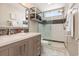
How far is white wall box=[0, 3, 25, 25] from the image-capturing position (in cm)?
161

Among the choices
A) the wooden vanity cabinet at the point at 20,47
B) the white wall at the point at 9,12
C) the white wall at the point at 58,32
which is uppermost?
the white wall at the point at 9,12

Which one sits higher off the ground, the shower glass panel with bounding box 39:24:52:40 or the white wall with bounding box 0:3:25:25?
the white wall with bounding box 0:3:25:25

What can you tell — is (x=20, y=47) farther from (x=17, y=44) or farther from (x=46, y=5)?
(x=46, y=5)

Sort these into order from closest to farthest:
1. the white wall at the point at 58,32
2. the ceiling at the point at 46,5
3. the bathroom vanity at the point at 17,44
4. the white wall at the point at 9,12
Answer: the bathroom vanity at the point at 17,44, the ceiling at the point at 46,5, the white wall at the point at 9,12, the white wall at the point at 58,32

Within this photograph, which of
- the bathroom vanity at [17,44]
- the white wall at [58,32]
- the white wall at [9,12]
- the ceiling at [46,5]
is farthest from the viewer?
the white wall at [58,32]

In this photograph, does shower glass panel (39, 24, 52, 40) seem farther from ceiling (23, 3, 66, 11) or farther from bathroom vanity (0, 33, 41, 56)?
ceiling (23, 3, 66, 11)

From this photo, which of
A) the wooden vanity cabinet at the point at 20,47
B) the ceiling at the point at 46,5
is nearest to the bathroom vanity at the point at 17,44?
the wooden vanity cabinet at the point at 20,47

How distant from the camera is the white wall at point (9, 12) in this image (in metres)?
1.61

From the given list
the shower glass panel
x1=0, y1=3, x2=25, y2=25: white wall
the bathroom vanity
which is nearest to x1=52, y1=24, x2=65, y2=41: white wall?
the shower glass panel

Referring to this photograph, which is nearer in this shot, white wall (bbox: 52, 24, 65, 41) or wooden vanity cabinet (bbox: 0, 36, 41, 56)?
wooden vanity cabinet (bbox: 0, 36, 41, 56)

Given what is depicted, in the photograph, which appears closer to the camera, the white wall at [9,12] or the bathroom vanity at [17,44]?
the bathroom vanity at [17,44]

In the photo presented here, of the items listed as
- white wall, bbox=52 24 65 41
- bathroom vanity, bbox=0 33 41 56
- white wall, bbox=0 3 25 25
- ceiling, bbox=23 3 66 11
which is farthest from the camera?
white wall, bbox=52 24 65 41

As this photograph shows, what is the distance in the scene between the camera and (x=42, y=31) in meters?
1.77

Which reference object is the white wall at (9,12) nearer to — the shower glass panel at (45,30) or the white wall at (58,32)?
the shower glass panel at (45,30)
